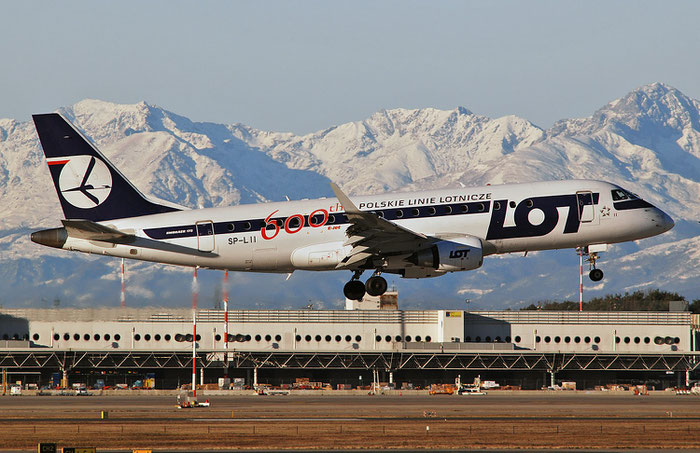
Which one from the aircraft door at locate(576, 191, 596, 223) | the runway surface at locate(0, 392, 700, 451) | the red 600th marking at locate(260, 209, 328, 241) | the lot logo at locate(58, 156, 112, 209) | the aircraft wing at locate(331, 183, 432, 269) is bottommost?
the runway surface at locate(0, 392, 700, 451)

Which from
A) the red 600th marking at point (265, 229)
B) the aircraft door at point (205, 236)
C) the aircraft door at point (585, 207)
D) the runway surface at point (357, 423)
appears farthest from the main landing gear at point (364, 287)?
the aircraft door at point (585, 207)

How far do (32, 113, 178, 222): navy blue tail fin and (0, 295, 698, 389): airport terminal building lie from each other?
230 feet

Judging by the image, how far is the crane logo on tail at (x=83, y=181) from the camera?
67000mm

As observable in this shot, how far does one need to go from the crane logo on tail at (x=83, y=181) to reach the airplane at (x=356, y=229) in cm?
6

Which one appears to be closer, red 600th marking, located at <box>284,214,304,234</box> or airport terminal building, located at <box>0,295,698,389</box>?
red 600th marking, located at <box>284,214,304,234</box>

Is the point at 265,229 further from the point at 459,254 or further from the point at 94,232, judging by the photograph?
the point at 459,254

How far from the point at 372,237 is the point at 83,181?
59.3 ft

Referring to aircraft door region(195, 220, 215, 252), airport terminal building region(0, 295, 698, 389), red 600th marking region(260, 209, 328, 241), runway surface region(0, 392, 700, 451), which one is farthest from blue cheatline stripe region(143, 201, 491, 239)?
airport terminal building region(0, 295, 698, 389)

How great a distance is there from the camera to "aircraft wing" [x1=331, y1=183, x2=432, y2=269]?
61.0 meters

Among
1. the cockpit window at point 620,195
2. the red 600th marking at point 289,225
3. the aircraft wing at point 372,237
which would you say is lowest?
the aircraft wing at point 372,237

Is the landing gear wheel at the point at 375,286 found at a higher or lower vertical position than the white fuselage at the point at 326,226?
lower

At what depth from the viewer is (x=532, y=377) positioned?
145375 millimetres

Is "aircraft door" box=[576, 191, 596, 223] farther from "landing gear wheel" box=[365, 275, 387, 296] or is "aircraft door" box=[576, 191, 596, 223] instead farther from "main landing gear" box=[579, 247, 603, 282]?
"landing gear wheel" box=[365, 275, 387, 296]

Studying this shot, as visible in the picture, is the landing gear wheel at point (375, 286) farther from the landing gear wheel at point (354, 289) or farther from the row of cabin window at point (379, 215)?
A: the row of cabin window at point (379, 215)
